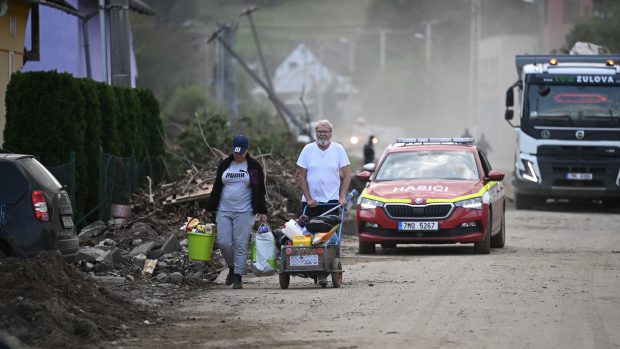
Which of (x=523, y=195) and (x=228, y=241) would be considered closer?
(x=228, y=241)

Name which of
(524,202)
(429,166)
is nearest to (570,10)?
(524,202)

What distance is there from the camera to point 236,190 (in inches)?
596

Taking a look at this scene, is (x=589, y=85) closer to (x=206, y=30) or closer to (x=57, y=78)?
(x=57, y=78)

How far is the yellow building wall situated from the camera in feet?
87.6

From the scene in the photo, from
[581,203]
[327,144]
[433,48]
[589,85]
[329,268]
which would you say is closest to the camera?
[329,268]

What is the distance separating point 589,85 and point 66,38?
13.8 meters

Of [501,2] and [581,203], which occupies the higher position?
[501,2]

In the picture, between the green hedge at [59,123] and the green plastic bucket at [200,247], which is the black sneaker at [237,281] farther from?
the green hedge at [59,123]

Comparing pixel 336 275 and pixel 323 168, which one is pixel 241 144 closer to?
pixel 323 168

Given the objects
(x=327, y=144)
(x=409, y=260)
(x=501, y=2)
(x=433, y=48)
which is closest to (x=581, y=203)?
(x=409, y=260)

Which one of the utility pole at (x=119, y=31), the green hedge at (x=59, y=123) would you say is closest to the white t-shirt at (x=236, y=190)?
the green hedge at (x=59, y=123)

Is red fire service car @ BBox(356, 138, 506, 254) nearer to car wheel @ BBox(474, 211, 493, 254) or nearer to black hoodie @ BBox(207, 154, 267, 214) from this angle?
car wheel @ BBox(474, 211, 493, 254)

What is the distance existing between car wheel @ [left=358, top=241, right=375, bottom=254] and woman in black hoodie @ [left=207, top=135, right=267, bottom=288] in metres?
4.96

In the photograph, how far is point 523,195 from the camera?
32625 millimetres
